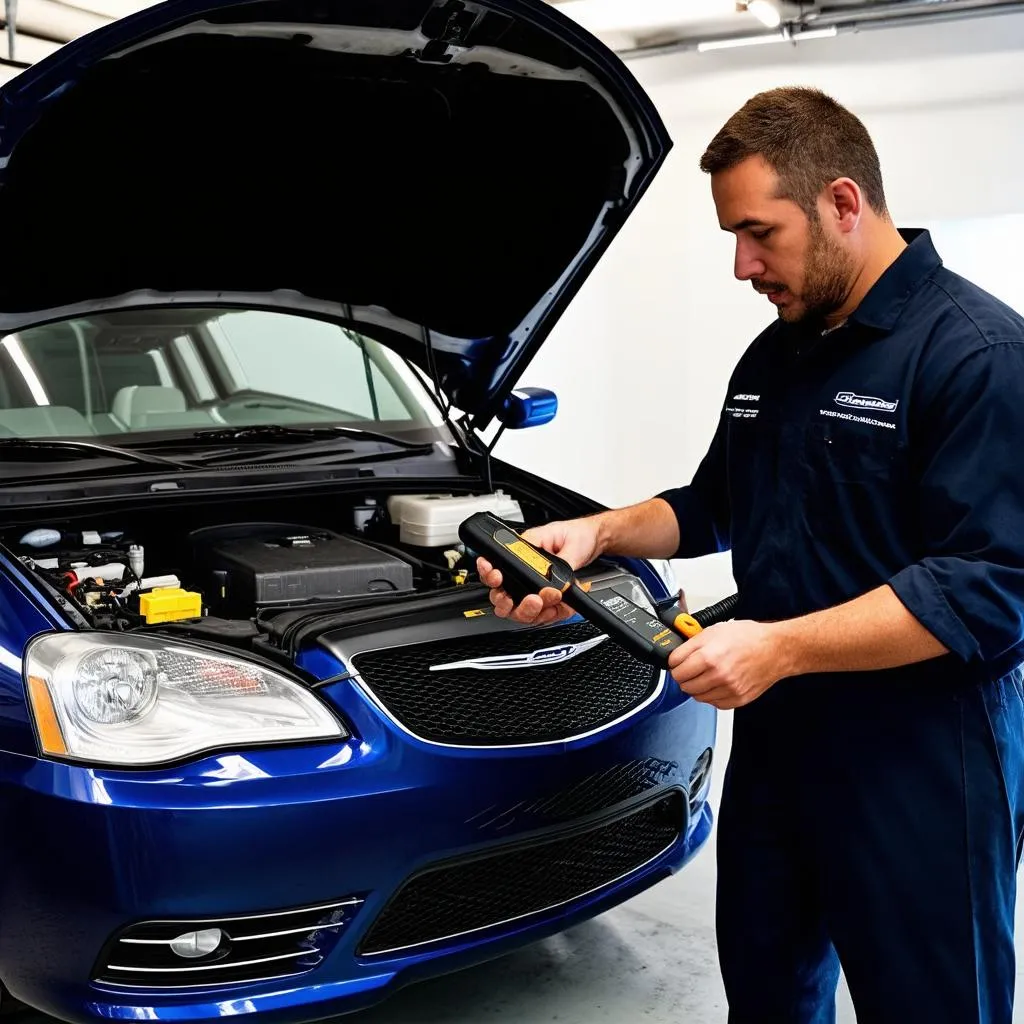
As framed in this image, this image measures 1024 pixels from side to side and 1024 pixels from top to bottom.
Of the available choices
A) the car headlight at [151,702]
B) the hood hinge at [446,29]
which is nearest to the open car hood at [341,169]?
the hood hinge at [446,29]

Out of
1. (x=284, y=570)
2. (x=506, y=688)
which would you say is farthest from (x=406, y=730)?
(x=284, y=570)

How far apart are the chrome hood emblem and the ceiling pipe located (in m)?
4.50

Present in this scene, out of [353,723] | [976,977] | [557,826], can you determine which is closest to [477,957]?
[557,826]

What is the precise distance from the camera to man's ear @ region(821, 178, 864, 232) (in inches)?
65.0

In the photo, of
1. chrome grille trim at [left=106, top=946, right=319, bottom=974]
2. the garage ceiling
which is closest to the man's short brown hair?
chrome grille trim at [left=106, top=946, right=319, bottom=974]

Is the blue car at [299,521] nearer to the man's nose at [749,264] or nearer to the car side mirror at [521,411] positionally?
the car side mirror at [521,411]

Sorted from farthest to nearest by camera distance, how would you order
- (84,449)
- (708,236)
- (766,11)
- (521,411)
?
Answer: (708,236) < (766,11) < (521,411) < (84,449)

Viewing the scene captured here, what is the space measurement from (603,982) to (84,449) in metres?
1.49

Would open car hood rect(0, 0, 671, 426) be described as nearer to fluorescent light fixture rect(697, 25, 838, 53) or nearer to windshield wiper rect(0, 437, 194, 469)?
windshield wiper rect(0, 437, 194, 469)

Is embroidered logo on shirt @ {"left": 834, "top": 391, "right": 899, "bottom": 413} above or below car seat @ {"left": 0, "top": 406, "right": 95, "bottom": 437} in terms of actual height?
above

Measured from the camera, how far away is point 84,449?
2533 millimetres

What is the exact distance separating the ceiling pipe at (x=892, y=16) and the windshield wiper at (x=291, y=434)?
3905 mm

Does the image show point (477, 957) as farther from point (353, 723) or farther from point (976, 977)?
point (976, 977)

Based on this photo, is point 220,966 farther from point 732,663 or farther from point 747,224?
point 747,224
